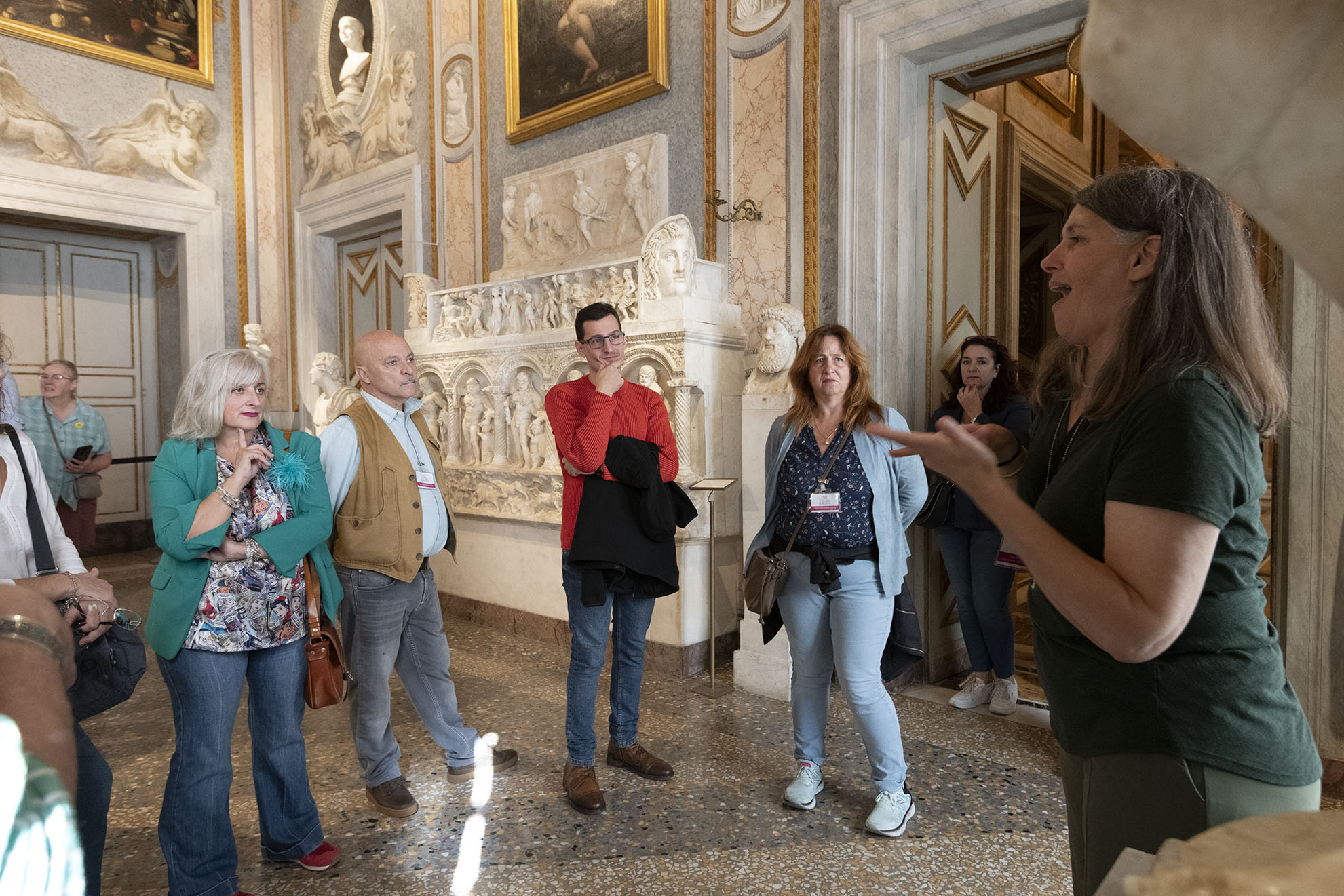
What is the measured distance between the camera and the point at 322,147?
8.50 metres

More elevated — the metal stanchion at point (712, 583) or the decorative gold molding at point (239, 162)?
the decorative gold molding at point (239, 162)

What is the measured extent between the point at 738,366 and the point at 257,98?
6.99 meters

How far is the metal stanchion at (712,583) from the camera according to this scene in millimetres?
4340

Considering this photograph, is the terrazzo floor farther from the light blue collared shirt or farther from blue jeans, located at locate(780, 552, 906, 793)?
the light blue collared shirt

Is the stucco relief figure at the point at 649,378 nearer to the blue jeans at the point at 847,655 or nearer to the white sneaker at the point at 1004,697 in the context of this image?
the blue jeans at the point at 847,655

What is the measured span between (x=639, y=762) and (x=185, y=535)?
1.92 m

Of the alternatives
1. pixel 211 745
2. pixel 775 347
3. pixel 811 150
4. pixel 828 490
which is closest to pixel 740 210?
pixel 811 150

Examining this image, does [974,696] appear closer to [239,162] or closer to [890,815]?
[890,815]

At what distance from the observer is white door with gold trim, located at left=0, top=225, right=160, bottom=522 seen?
8.38 m

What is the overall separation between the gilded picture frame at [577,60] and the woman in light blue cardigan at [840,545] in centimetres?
327

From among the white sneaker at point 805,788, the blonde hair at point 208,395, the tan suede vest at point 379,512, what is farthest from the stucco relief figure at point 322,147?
the white sneaker at point 805,788

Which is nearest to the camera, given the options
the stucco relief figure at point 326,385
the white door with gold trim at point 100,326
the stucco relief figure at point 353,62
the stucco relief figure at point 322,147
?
the stucco relief figure at point 326,385

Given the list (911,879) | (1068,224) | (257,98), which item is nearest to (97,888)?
(911,879)

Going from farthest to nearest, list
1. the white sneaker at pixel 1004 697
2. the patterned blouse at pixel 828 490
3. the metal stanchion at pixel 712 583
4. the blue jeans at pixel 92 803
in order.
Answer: the metal stanchion at pixel 712 583
the white sneaker at pixel 1004 697
the patterned blouse at pixel 828 490
the blue jeans at pixel 92 803
